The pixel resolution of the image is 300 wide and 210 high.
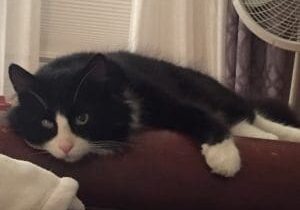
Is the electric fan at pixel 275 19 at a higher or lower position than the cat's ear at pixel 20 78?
higher

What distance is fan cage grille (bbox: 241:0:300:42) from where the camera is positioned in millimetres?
1662

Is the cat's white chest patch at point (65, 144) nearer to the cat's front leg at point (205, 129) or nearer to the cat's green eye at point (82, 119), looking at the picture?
the cat's green eye at point (82, 119)

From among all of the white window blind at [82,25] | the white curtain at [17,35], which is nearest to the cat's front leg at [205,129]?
the white curtain at [17,35]

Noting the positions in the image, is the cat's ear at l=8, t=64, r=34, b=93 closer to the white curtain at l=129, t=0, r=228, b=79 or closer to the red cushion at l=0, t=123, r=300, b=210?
the red cushion at l=0, t=123, r=300, b=210

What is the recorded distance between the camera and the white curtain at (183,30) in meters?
1.97

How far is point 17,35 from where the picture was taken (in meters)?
1.91

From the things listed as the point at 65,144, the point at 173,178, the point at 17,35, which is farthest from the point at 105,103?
the point at 17,35

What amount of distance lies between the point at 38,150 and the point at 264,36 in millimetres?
929

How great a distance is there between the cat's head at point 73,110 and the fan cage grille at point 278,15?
693 millimetres

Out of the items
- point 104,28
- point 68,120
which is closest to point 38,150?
point 68,120

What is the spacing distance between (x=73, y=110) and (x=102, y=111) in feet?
0.20

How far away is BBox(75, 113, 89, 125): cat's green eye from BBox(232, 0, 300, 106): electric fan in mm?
808

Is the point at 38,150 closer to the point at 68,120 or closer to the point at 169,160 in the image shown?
the point at 68,120

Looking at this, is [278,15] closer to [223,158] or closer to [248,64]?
[248,64]
